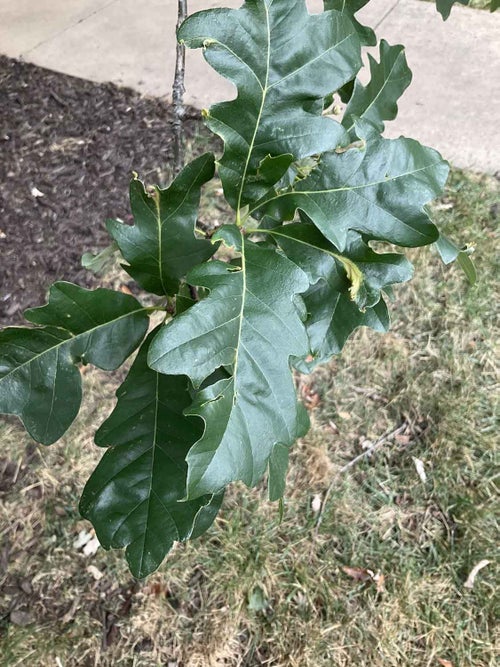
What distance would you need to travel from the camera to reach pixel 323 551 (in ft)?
6.72

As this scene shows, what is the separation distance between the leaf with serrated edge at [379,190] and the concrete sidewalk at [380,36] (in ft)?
7.98

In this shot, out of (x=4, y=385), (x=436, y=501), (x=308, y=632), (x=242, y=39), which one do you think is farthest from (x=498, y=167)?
(x=4, y=385)

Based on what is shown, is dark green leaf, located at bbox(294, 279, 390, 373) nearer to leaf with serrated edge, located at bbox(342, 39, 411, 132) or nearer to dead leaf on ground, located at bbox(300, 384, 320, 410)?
leaf with serrated edge, located at bbox(342, 39, 411, 132)

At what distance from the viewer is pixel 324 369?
97.3 inches

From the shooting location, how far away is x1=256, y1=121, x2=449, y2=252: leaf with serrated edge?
92 cm

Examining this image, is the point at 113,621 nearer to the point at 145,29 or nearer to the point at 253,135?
the point at 253,135

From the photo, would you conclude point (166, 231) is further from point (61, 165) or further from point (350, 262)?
point (61, 165)

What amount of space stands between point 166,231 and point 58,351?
10.3 inches

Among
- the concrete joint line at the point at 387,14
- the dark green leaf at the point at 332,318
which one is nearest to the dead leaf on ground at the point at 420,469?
the dark green leaf at the point at 332,318

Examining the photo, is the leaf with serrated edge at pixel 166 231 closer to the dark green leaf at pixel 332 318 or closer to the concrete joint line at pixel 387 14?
the dark green leaf at pixel 332 318

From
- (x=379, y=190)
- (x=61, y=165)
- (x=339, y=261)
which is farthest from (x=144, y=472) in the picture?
(x=61, y=165)

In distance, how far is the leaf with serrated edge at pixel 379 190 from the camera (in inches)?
36.1

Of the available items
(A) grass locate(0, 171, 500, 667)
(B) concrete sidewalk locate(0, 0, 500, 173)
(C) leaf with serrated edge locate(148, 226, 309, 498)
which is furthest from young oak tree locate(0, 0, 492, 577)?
(B) concrete sidewalk locate(0, 0, 500, 173)

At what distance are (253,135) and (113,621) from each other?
5.32 feet
